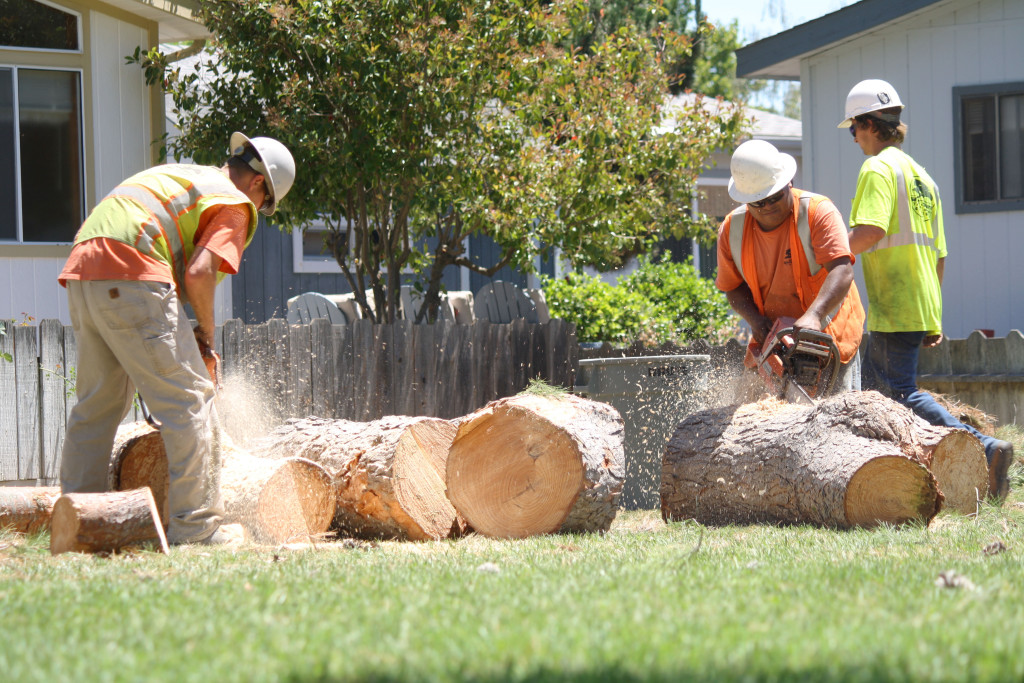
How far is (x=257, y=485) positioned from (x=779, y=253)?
3.30m

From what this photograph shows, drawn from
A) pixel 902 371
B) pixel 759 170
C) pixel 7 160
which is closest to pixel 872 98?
pixel 759 170

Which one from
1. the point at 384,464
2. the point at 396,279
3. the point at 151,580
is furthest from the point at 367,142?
the point at 151,580

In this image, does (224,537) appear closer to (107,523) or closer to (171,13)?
(107,523)

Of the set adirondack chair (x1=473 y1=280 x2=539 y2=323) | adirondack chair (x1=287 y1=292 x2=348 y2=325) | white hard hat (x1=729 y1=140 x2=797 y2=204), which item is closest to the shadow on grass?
white hard hat (x1=729 y1=140 x2=797 y2=204)

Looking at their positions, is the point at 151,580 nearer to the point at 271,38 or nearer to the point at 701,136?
the point at 271,38

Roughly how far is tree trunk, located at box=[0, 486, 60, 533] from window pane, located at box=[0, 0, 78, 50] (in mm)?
4624

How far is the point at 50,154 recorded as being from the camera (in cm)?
869

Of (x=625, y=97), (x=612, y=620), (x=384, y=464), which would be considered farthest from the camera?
(x=625, y=97)

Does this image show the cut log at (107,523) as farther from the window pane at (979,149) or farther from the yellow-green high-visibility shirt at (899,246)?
the window pane at (979,149)

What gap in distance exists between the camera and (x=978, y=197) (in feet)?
34.9

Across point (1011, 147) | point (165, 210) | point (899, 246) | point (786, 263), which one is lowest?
point (786, 263)

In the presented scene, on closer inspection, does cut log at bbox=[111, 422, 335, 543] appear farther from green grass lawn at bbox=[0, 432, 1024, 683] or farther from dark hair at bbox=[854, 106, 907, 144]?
dark hair at bbox=[854, 106, 907, 144]

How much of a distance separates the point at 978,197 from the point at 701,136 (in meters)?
3.02

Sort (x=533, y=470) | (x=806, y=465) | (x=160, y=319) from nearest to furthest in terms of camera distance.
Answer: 1. (x=160, y=319)
2. (x=806, y=465)
3. (x=533, y=470)
